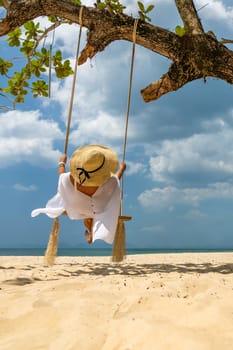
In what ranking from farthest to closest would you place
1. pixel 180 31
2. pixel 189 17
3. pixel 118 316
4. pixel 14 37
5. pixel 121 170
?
pixel 14 37 → pixel 189 17 → pixel 180 31 → pixel 121 170 → pixel 118 316

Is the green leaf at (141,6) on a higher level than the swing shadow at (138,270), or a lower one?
higher

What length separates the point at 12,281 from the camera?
3785 millimetres

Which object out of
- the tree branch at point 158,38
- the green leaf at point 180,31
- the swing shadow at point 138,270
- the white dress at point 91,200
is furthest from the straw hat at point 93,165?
the green leaf at point 180,31

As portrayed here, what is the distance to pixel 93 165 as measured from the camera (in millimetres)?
3875

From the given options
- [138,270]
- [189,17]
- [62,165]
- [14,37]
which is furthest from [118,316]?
[14,37]

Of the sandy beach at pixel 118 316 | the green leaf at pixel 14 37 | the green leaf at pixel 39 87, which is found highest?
the green leaf at pixel 14 37

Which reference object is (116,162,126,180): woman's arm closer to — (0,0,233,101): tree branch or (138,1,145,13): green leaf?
(0,0,233,101): tree branch

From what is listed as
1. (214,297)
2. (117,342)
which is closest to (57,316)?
(117,342)

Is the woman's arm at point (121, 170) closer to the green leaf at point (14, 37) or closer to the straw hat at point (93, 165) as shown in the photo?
the straw hat at point (93, 165)

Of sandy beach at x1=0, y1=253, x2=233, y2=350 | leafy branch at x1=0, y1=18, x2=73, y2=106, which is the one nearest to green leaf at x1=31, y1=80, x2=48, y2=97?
leafy branch at x1=0, y1=18, x2=73, y2=106

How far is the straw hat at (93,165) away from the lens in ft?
12.7

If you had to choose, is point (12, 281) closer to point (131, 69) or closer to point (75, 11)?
point (131, 69)

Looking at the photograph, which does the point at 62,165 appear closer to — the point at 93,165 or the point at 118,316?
the point at 93,165

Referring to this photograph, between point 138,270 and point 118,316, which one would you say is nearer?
point 118,316
